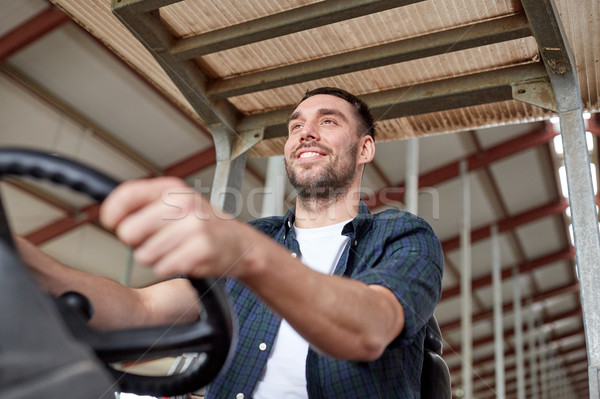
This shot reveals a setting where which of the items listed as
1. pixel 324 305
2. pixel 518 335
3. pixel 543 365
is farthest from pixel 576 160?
pixel 543 365

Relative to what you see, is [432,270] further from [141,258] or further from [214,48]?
[214,48]

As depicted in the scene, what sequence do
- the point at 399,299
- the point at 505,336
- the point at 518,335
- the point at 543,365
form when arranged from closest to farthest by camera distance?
the point at 399,299 → the point at 518,335 → the point at 543,365 → the point at 505,336

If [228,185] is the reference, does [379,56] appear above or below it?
above

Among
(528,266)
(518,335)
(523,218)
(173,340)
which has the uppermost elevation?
(528,266)

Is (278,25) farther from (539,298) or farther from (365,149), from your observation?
(539,298)

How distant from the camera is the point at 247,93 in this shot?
2.23 m

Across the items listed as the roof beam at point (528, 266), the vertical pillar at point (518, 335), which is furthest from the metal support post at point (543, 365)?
the roof beam at point (528, 266)

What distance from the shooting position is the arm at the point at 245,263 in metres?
0.71

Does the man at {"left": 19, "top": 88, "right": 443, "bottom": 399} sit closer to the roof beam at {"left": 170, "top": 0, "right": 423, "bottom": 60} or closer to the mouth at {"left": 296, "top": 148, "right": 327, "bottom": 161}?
the mouth at {"left": 296, "top": 148, "right": 327, "bottom": 161}

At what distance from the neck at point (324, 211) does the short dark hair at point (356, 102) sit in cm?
35

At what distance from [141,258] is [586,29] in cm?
161

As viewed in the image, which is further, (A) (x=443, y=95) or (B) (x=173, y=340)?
(A) (x=443, y=95)

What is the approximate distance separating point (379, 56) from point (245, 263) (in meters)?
1.35

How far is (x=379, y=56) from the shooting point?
1.99 meters
